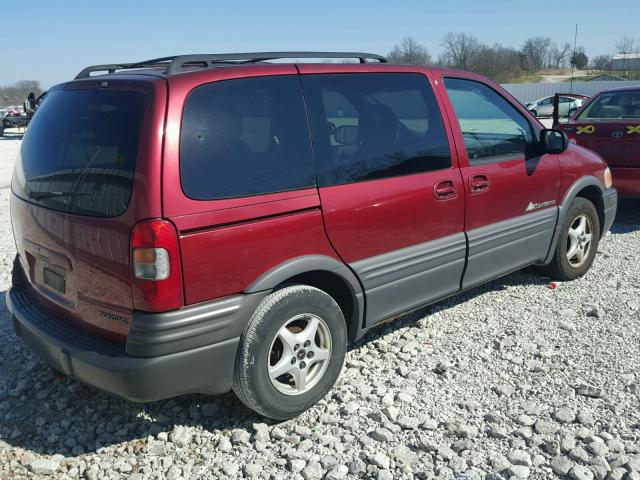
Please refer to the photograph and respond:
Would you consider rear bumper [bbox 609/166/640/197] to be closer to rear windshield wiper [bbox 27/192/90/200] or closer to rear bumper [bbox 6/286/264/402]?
rear bumper [bbox 6/286/264/402]

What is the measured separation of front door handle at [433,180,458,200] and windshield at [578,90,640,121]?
15.0 ft

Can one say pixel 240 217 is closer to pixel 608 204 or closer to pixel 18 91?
pixel 608 204

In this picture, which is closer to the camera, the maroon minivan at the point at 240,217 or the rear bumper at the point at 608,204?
the maroon minivan at the point at 240,217

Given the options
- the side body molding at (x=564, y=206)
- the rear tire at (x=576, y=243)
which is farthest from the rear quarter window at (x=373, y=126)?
the rear tire at (x=576, y=243)

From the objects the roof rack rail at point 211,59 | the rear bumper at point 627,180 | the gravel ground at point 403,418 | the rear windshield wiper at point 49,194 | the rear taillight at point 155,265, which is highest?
the roof rack rail at point 211,59

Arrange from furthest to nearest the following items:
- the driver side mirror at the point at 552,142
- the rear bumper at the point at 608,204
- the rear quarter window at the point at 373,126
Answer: the rear bumper at the point at 608,204 → the driver side mirror at the point at 552,142 → the rear quarter window at the point at 373,126

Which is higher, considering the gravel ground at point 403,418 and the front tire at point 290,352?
the front tire at point 290,352

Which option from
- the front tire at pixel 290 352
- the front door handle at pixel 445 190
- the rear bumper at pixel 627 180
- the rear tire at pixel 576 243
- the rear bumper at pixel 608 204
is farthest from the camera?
the rear bumper at pixel 627 180

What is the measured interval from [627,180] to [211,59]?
18.5ft

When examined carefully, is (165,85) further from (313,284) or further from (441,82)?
(441,82)

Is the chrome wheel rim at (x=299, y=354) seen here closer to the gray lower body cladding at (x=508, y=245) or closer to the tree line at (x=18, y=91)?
the gray lower body cladding at (x=508, y=245)

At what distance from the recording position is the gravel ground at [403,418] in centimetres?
296

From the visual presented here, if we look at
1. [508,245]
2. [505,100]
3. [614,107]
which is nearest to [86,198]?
[508,245]

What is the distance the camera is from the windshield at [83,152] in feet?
9.28
